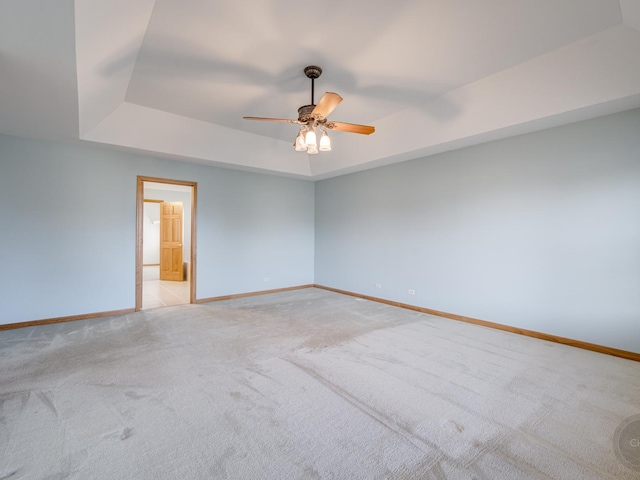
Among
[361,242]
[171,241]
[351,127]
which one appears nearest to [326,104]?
[351,127]

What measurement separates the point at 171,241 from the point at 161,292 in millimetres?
1824

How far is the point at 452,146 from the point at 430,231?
1.34m

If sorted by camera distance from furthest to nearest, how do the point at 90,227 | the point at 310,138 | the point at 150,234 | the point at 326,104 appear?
1. the point at 150,234
2. the point at 90,227
3. the point at 310,138
4. the point at 326,104

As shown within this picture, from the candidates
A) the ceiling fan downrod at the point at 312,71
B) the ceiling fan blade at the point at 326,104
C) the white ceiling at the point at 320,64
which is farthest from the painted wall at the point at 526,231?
the ceiling fan blade at the point at 326,104

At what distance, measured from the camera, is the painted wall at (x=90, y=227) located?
4008 mm

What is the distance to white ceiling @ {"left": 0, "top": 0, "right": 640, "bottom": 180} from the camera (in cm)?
228

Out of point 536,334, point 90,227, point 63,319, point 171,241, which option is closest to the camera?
point 536,334

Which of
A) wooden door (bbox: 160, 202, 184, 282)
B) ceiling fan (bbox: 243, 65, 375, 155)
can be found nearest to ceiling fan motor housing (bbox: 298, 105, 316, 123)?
ceiling fan (bbox: 243, 65, 375, 155)

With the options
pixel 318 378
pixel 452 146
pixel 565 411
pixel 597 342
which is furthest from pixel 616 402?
pixel 452 146

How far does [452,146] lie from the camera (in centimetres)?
434

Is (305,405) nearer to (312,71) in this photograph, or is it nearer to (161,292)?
(312,71)

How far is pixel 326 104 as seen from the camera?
9.02 feet

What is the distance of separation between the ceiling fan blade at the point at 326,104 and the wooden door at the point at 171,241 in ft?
20.2

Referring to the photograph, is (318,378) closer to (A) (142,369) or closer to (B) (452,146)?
(A) (142,369)
